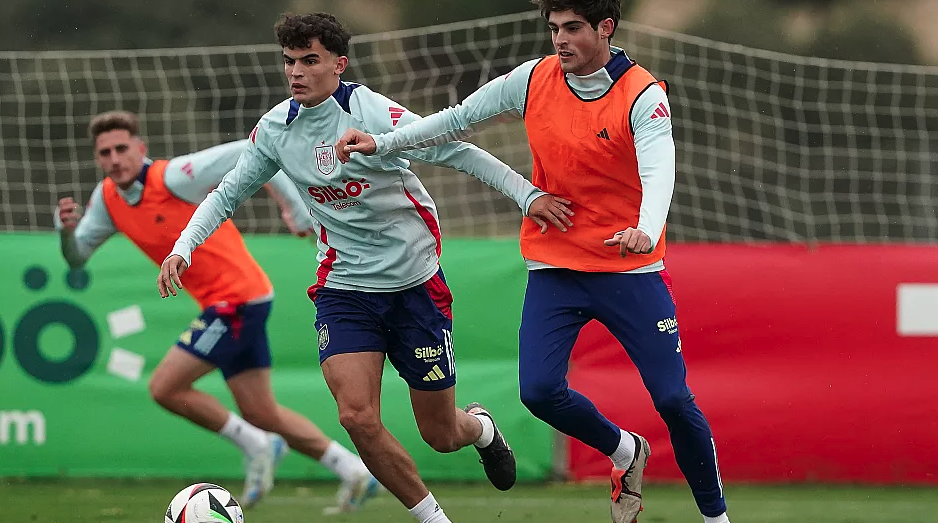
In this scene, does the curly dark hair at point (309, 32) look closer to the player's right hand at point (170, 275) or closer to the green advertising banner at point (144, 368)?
the player's right hand at point (170, 275)

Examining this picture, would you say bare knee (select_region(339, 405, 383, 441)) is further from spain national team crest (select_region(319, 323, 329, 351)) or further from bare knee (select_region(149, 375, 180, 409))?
bare knee (select_region(149, 375, 180, 409))

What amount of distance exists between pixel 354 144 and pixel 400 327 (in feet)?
3.10

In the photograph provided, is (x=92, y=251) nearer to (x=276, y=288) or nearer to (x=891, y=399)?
(x=276, y=288)

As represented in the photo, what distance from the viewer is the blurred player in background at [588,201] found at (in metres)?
5.84

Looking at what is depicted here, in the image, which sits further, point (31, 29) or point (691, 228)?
point (31, 29)

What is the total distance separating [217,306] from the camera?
8.20 metres

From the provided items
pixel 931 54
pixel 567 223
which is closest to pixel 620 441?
pixel 567 223

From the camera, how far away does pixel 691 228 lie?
1197 cm

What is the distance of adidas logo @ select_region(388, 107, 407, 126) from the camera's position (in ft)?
20.4

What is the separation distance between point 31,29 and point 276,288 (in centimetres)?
Answer: 1431

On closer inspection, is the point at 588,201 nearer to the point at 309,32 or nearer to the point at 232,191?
the point at 309,32

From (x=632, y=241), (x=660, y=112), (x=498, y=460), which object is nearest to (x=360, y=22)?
(x=498, y=460)

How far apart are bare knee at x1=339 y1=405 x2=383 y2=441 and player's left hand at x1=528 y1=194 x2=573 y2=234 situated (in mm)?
1056

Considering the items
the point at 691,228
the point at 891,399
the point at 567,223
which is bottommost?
the point at 891,399
